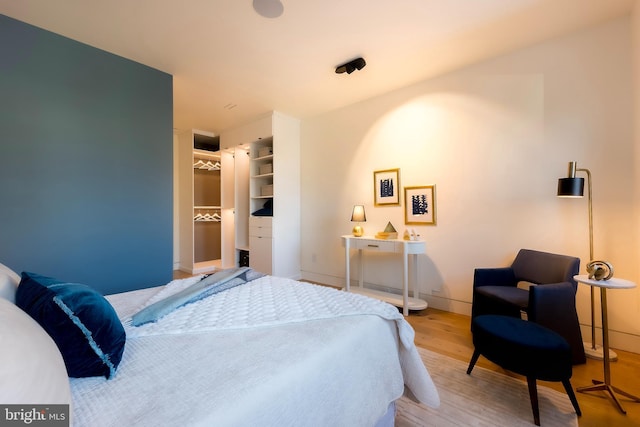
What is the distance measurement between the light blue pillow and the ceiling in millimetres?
2095

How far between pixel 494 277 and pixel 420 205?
3.76 feet

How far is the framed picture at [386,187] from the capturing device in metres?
3.48

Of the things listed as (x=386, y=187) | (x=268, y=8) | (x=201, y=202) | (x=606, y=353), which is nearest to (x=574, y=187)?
(x=606, y=353)

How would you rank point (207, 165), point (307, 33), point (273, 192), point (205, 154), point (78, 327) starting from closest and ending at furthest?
point (78, 327), point (307, 33), point (273, 192), point (205, 154), point (207, 165)

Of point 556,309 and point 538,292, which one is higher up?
point 538,292

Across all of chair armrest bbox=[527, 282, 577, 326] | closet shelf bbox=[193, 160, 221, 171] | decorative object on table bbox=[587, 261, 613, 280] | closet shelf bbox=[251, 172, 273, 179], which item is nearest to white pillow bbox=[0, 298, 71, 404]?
chair armrest bbox=[527, 282, 577, 326]

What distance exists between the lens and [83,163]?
2.45 meters

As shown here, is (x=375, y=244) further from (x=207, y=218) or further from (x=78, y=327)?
(x=207, y=218)

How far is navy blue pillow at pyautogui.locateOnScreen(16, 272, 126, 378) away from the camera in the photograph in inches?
32.4

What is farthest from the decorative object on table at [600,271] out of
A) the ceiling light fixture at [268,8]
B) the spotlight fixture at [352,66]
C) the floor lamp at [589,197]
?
the ceiling light fixture at [268,8]

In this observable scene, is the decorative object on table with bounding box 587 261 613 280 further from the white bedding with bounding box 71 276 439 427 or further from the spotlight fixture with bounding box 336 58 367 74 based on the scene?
the spotlight fixture with bounding box 336 58 367 74

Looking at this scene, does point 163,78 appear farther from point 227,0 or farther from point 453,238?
point 453,238

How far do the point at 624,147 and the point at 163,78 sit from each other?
4.51 metres

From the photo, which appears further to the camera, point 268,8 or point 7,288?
point 268,8
